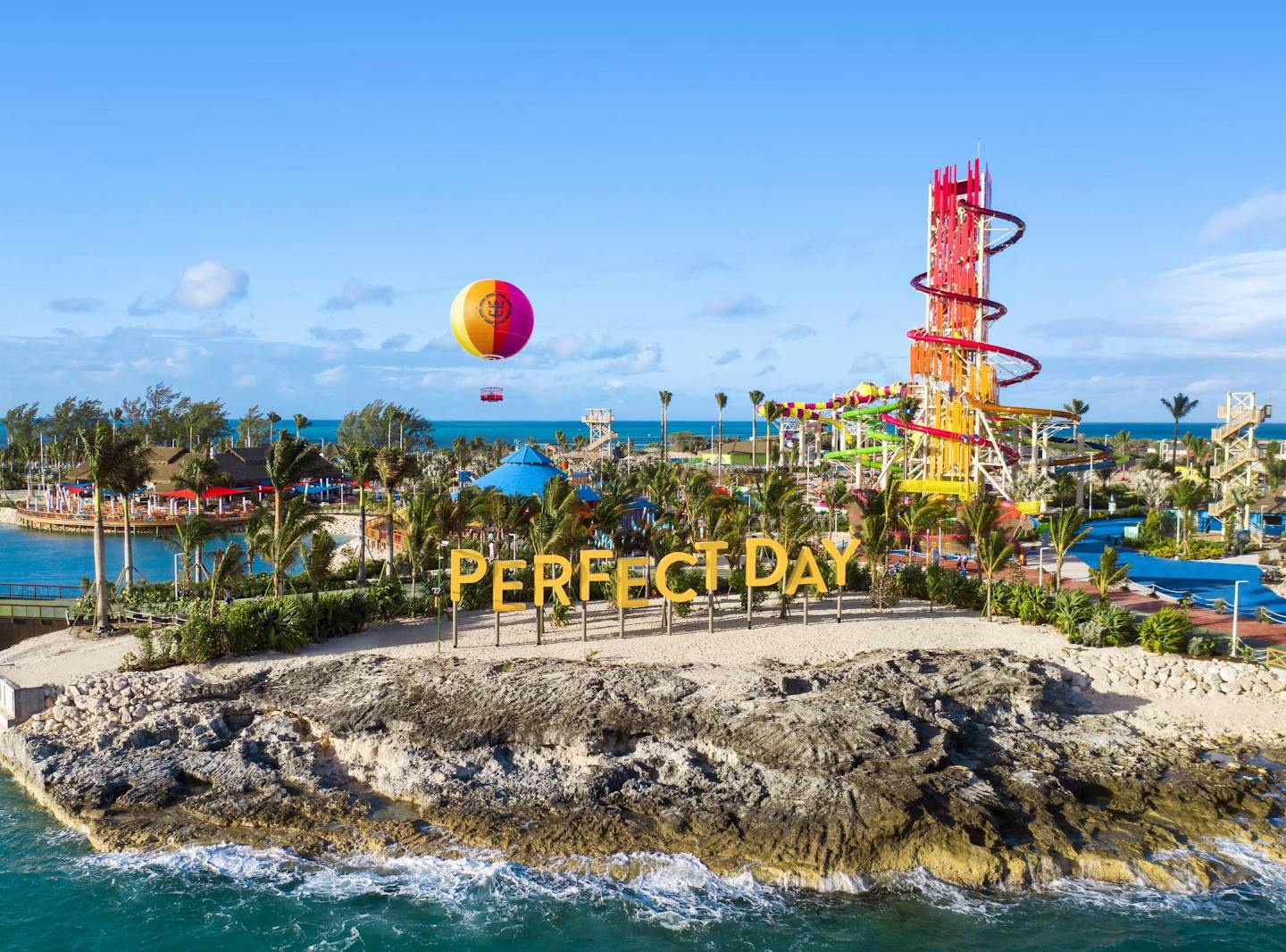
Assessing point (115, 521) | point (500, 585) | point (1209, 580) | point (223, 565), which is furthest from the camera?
point (115, 521)

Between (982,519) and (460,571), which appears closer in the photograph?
(460,571)

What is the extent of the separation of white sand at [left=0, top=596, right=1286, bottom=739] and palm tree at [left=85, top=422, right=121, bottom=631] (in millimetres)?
1135

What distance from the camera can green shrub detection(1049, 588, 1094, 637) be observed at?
27938mm

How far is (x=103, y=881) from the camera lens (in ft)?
57.5

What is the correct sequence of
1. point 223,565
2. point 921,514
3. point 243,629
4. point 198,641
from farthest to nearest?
1. point 921,514
2. point 223,565
3. point 243,629
4. point 198,641

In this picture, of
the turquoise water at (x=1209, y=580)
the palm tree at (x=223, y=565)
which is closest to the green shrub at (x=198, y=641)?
the palm tree at (x=223, y=565)

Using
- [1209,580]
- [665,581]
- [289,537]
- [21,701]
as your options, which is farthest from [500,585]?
[1209,580]

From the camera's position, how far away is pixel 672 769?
2044 cm

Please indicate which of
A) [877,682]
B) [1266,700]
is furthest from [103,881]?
[1266,700]

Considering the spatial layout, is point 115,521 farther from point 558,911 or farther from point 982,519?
point 558,911

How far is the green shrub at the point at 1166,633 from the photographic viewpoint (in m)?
26.1

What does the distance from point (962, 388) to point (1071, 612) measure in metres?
29.6

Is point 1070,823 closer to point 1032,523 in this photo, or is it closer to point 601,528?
point 601,528

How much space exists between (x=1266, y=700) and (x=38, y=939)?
2721 cm
